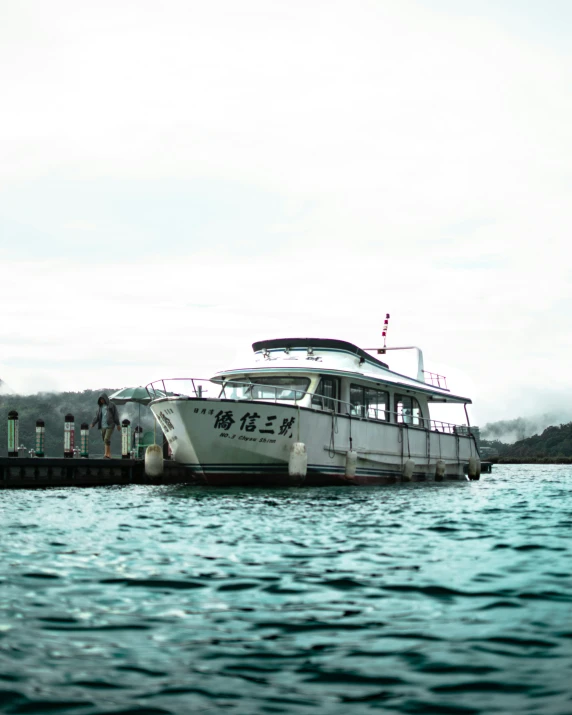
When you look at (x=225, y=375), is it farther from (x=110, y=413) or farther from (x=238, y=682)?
(x=238, y=682)

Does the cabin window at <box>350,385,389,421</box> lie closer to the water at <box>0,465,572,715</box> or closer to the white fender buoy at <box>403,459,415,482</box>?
the white fender buoy at <box>403,459,415,482</box>

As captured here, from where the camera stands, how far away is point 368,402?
82.1 feet

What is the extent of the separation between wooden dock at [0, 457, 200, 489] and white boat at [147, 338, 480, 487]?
136cm

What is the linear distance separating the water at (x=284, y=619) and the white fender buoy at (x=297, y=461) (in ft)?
29.5

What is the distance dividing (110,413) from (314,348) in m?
6.62

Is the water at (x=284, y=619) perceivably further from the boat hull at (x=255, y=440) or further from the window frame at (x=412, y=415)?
the window frame at (x=412, y=415)

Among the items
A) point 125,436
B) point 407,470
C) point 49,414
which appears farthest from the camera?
point 49,414

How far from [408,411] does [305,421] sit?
300 inches

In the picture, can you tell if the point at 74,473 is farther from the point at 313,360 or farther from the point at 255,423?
the point at 313,360

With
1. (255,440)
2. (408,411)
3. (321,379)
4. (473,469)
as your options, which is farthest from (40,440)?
(473,469)

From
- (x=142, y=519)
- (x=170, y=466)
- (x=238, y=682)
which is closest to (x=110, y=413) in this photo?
(x=170, y=466)

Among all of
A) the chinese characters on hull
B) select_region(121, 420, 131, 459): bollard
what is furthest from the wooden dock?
select_region(121, 420, 131, 459): bollard

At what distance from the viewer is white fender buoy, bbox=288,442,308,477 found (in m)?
20.4

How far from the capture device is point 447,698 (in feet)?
13.3
